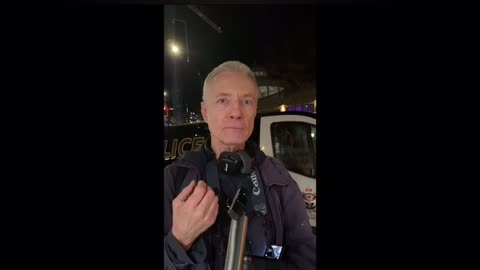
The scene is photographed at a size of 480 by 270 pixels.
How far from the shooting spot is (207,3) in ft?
7.26

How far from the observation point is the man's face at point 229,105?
7.14ft

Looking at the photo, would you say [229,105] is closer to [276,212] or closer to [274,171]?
[274,171]

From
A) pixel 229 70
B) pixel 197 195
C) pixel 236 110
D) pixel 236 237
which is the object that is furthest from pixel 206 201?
pixel 229 70

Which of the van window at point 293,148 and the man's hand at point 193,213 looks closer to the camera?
the man's hand at point 193,213

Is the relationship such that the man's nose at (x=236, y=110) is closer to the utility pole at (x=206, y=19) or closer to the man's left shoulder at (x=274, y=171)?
the man's left shoulder at (x=274, y=171)

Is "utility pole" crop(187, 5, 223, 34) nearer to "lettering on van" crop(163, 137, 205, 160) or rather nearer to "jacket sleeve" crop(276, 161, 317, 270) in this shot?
"lettering on van" crop(163, 137, 205, 160)

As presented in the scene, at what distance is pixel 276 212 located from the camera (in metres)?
2.21

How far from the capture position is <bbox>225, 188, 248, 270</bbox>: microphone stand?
7.00 feet

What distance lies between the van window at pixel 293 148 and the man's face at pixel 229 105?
188mm

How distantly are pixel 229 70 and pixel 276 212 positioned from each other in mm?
879
